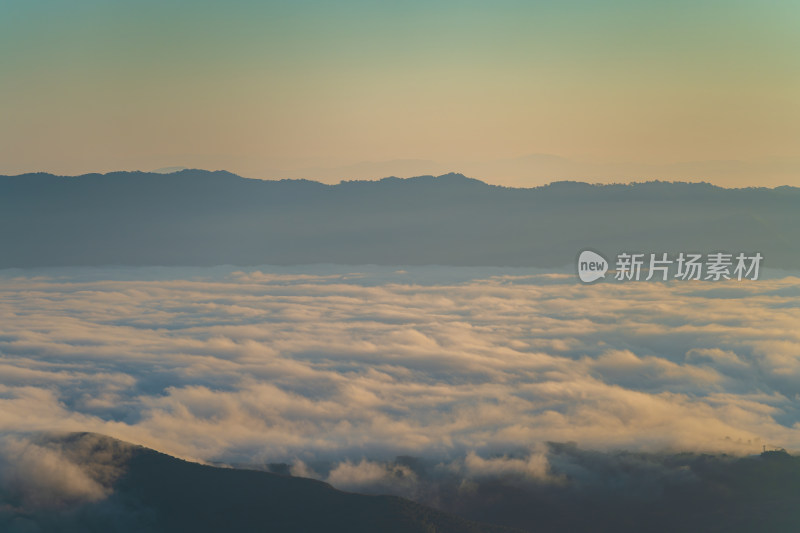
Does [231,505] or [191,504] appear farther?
[231,505]

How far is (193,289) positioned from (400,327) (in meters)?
56.6

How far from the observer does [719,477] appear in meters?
104

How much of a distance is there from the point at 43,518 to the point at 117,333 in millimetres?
43945

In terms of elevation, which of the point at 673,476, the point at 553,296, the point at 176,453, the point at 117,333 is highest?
the point at 553,296

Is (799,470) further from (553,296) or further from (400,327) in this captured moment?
(400,327)

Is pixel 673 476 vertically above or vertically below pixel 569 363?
below

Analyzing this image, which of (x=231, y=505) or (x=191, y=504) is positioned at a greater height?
(x=191, y=504)

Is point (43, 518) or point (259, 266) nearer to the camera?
point (43, 518)

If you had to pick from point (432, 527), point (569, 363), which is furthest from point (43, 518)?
point (569, 363)

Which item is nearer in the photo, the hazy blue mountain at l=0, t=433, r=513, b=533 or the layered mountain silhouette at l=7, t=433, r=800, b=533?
the hazy blue mountain at l=0, t=433, r=513, b=533

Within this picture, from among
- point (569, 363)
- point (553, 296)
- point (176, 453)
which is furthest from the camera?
point (553, 296)

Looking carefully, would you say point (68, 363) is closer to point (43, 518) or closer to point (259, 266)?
point (43, 518)

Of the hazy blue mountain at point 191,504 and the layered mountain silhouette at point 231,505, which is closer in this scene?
the hazy blue mountain at point 191,504

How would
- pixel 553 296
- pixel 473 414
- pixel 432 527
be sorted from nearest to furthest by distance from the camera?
pixel 432 527 < pixel 473 414 < pixel 553 296
